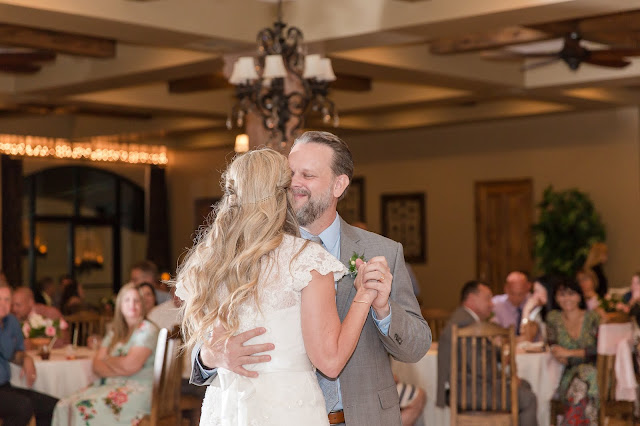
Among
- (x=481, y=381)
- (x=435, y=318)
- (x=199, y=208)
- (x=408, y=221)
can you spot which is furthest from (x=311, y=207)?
(x=199, y=208)

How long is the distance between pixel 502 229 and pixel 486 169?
94 cm

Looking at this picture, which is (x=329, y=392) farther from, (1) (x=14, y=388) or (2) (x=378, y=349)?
(1) (x=14, y=388)

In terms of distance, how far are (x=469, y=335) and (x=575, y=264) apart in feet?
23.8

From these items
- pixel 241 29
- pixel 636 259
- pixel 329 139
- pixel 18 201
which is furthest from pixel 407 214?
pixel 329 139

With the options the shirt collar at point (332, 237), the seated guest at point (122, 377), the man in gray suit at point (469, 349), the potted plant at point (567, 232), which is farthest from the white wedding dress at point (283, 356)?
the potted plant at point (567, 232)

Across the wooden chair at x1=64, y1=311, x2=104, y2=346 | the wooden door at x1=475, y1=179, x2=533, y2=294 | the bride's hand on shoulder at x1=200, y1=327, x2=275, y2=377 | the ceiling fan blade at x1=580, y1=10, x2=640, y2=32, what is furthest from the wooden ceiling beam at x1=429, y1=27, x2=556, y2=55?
the bride's hand on shoulder at x1=200, y1=327, x2=275, y2=377

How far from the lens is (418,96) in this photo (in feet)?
41.1

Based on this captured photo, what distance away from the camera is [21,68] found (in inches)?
422

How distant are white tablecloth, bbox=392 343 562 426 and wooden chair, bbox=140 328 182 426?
1.64m

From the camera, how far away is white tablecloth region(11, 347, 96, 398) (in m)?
6.75

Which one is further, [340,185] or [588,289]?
[588,289]

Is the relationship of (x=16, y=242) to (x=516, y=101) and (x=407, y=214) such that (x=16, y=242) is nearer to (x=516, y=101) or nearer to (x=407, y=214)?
(x=407, y=214)

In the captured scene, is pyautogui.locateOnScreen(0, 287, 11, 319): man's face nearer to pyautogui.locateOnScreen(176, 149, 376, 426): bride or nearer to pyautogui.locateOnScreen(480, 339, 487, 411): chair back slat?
pyautogui.locateOnScreen(480, 339, 487, 411): chair back slat

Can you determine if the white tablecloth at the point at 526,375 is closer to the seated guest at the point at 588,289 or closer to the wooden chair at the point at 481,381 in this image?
the wooden chair at the point at 481,381
